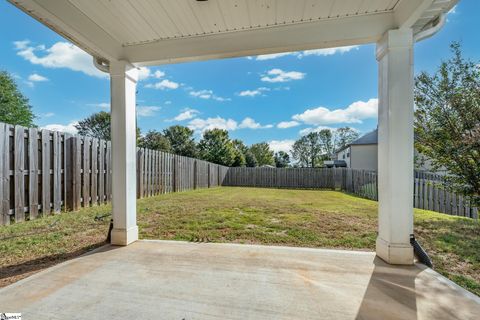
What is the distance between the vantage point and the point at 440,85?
145 inches

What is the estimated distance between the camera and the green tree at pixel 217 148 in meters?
25.3

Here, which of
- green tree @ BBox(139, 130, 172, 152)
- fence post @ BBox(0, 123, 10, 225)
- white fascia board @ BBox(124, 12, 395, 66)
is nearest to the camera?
white fascia board @ BBox(124, 12, 395, 66)

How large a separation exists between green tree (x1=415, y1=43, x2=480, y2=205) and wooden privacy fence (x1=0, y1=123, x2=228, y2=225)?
6.69m

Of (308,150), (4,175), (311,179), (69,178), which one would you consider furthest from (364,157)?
(308,150)

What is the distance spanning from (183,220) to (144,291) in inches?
92.9

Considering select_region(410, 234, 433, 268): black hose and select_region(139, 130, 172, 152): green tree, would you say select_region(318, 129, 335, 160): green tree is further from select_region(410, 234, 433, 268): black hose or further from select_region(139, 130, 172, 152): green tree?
select_region(410, 234, 433, 268): black hose

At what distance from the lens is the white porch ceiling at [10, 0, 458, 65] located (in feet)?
6.73

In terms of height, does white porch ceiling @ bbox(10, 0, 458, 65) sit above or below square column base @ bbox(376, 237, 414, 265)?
above

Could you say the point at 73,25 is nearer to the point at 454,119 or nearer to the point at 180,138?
the point at 454,119

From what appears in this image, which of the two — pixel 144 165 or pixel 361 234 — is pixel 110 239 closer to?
pixel 361 234

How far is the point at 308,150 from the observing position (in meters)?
39.8

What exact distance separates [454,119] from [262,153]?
33683 mm

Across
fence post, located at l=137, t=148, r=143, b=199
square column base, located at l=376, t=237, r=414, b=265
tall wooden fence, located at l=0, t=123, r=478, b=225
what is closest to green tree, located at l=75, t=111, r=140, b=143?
tall wooden fence, located at l=0, t=123, r=478, b=225
